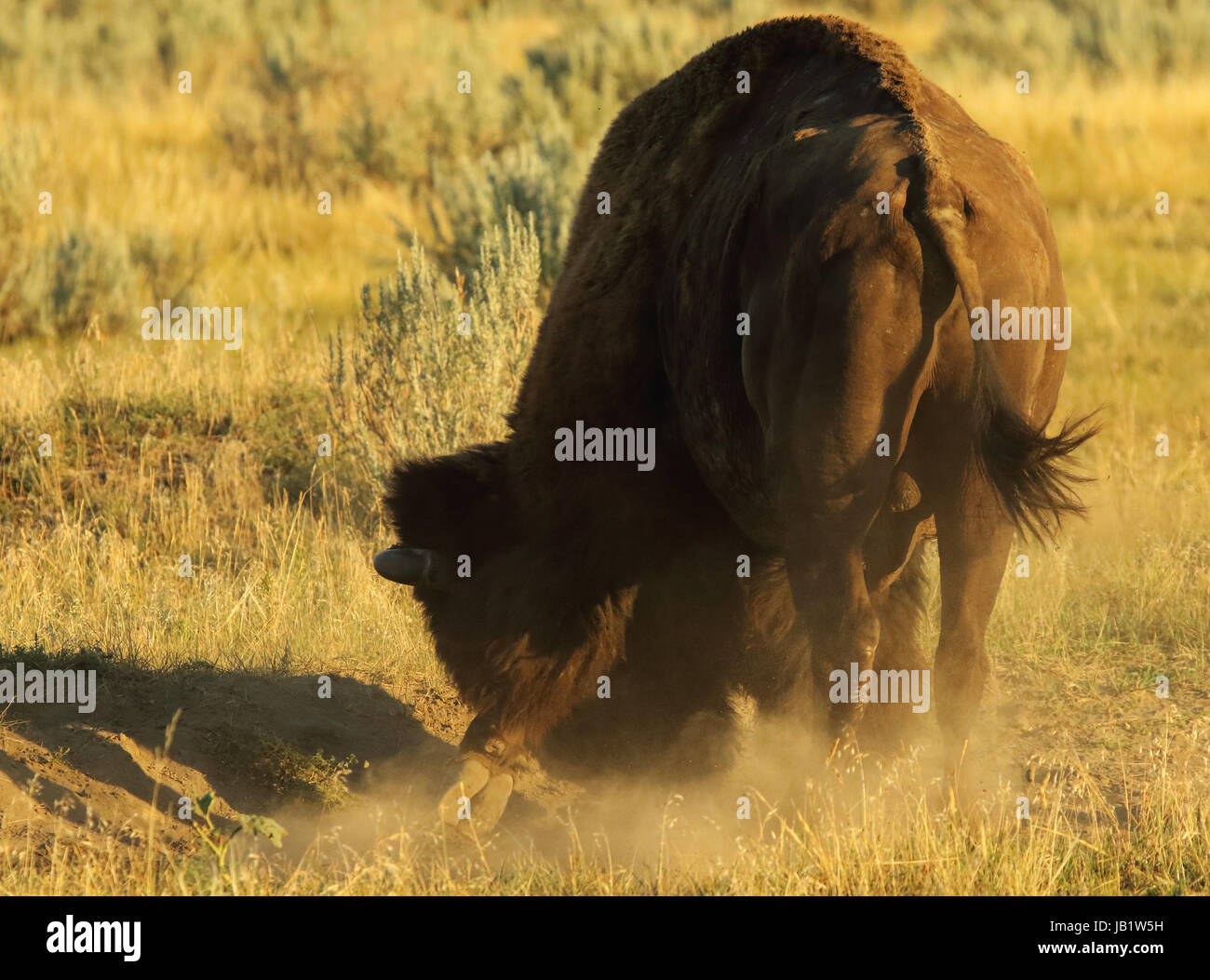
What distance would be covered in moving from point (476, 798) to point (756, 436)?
1.78 m

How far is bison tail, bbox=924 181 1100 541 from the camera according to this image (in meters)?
3.60

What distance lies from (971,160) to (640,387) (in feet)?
4.69

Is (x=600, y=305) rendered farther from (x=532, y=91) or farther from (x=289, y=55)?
(x=289, y=55)

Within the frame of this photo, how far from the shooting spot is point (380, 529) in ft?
28.0

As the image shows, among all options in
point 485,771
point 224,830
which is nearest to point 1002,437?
point 485,771

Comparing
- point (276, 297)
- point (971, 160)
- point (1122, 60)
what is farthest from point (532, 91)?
point (971, 160)

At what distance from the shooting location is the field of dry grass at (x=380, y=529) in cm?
441

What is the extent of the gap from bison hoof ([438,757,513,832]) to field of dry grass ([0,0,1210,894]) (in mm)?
96

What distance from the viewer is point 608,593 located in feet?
16.7
